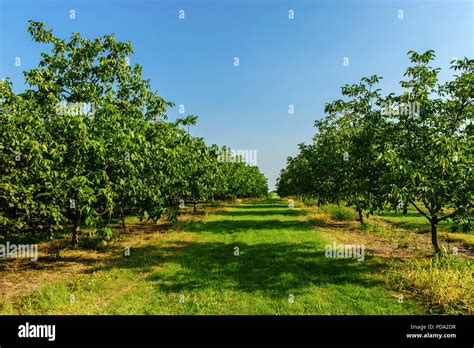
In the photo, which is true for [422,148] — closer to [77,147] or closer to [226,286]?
[226,286]

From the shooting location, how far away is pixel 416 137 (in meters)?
10.7

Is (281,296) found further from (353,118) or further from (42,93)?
(353,118)

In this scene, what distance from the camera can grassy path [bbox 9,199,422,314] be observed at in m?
7.37

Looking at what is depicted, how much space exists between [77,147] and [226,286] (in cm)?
657

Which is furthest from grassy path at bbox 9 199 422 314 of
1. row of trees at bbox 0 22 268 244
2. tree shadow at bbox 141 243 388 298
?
row of trees at bbox 0 22 268 244

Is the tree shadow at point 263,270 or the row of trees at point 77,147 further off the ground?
the row of trees at point 77,147

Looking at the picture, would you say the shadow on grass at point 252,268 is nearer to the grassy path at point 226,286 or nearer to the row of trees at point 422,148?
the grassy path at point 226,286

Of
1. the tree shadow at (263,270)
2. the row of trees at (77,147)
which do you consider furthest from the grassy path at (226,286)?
the row of trees at (77,147)

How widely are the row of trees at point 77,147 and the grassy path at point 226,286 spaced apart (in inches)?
78.8

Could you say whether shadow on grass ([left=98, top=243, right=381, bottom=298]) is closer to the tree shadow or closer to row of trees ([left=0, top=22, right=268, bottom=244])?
the tree shadow

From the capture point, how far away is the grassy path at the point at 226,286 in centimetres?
737

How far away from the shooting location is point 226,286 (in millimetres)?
9023
